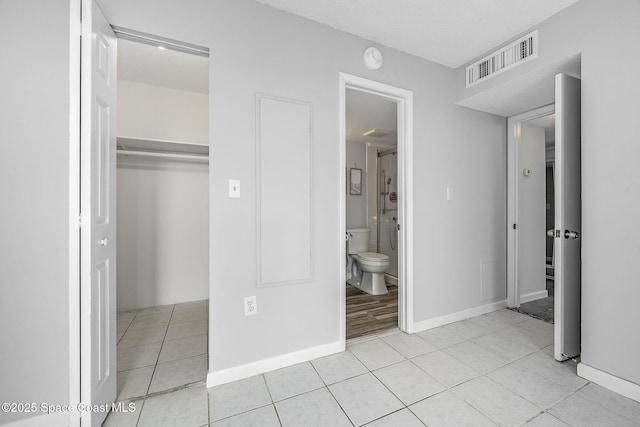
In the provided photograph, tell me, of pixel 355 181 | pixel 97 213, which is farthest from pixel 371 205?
pixel 97 213

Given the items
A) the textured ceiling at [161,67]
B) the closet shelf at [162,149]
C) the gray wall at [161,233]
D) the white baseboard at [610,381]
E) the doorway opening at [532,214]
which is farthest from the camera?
the doorway opening at [532,214]

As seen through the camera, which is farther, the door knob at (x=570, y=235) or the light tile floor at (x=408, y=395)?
the door knob at (x=570, y=235)

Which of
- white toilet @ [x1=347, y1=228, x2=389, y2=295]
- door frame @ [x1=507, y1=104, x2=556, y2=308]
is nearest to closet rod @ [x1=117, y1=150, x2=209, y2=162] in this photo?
white toilet @ [x1=347, y1=228, x2=389, y2=295]

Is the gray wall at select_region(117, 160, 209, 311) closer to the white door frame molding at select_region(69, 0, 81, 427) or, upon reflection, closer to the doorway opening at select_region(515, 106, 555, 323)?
the white door frame molding at select_region(69, 0, 81, 427)

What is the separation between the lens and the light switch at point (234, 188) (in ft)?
5.63

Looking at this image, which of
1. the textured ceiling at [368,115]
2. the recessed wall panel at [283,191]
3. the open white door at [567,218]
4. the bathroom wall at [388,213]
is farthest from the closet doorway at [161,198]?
the open white door at [567,218]

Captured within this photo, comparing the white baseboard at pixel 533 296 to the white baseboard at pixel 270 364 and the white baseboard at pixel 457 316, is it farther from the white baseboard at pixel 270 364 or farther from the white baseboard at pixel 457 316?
the white baseboard at pixel 270 364

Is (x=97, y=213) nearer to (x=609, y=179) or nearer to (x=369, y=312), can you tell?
(x=369, y=312)

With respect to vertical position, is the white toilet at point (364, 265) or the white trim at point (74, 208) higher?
the white trim at point (74, 208)

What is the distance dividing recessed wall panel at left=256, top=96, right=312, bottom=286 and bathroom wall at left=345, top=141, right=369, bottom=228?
252cm

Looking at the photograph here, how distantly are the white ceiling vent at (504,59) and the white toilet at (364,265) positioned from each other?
2269 mm

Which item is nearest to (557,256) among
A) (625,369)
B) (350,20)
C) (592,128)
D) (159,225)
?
(625,369)

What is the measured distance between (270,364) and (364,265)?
2.01m

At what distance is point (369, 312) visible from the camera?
291cm
